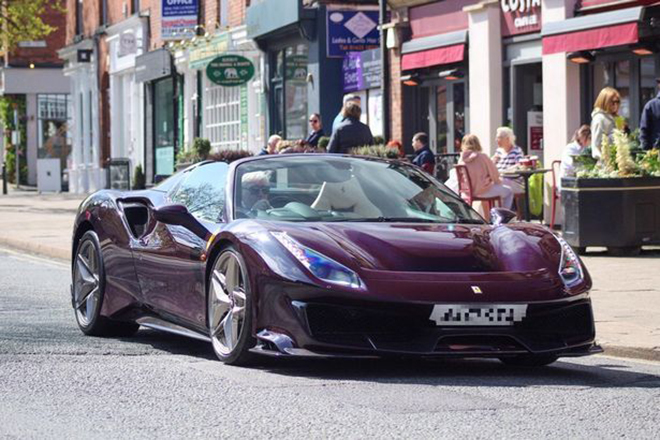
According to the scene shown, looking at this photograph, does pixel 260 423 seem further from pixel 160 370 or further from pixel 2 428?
pixel 160 370

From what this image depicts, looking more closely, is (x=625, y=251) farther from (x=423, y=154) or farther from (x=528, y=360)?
(x=528, y=360)

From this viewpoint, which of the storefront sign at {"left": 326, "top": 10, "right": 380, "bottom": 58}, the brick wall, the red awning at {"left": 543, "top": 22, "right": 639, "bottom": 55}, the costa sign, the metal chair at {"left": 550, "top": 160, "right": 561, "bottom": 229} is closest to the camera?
the red awning at {"left": 543, "top": 22, "right": 639, "bottom": 55}

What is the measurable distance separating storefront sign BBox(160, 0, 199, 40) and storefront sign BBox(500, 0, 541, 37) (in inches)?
617

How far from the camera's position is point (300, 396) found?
7430 millimetres

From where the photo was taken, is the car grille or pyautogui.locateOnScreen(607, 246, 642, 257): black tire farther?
pyautogui.locateOnScreen(607, 246, 642, 257): black tire

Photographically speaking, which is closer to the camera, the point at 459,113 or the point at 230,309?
the point at 230,309

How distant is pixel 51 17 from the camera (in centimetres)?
6831

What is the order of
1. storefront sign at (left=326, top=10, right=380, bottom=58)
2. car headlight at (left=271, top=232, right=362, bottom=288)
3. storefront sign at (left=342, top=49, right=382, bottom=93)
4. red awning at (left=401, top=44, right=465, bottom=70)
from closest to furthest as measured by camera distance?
1. car headlight at (left=271, top=232, right=362, bottom=288)
2. red awning at (left=401, top=44, right=465, bottom=70)
3. storefront sign at (left=342, top=49, right=382, bottom=93)
4. storefront sign at (left=326, top=10, right=380, bottom=58)

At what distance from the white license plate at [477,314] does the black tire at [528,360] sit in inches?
18.3

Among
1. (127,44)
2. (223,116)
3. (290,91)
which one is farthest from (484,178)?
(127,44)

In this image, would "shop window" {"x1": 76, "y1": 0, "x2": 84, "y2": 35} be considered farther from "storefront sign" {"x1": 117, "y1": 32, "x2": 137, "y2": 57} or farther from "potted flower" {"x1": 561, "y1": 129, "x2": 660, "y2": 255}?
"potted flower" {"x1": 561, "y1": 129, "x2": 660, "y2": 255}

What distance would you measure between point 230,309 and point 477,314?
4.62 feet

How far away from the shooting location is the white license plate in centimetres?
794

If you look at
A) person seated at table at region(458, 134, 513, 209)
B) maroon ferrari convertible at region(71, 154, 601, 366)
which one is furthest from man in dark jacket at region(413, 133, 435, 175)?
maroon ferrari convertible at region(71, 154, 601, 366)
